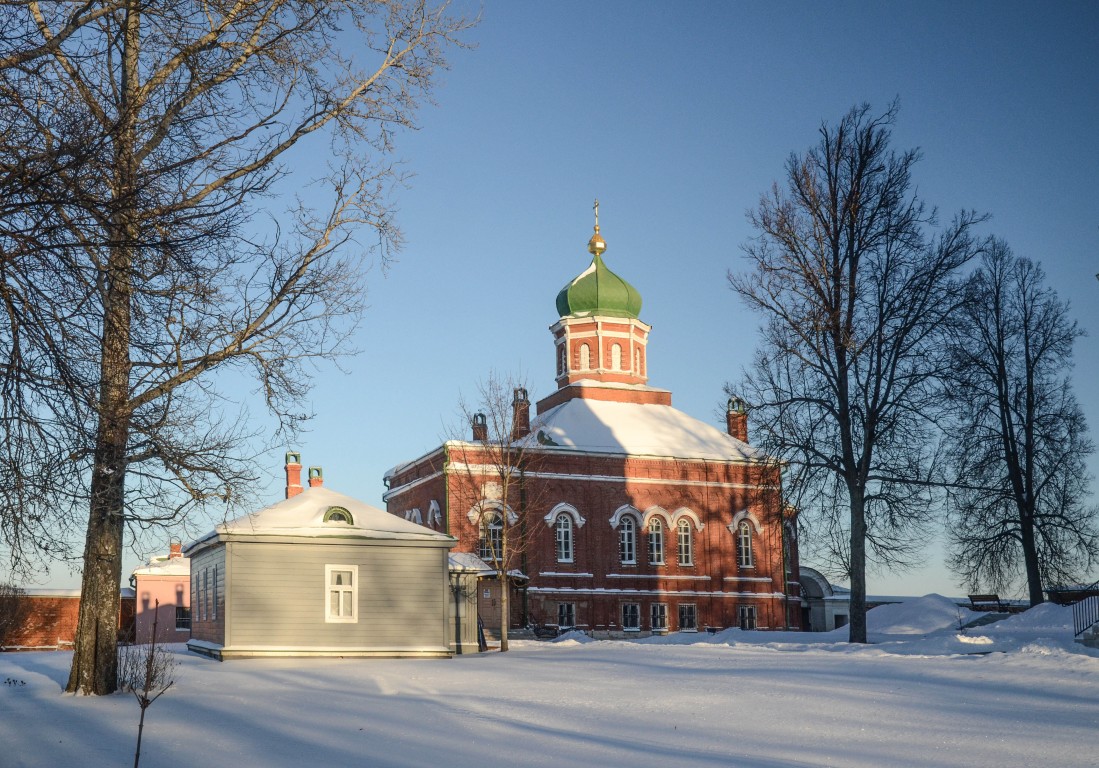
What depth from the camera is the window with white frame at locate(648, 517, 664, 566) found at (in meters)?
45.1

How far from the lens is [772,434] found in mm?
27406

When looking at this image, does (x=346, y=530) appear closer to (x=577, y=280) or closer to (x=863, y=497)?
(x=863, y=497)

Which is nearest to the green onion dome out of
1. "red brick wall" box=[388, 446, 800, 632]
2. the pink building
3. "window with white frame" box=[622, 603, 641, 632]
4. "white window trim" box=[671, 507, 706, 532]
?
"red brick wall" box=[388, 446, 800, 632]

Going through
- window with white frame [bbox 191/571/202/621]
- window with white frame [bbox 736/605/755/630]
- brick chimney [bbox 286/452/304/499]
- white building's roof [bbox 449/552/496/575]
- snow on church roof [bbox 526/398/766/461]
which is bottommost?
window with white frame [bbox 736/605/755/630]

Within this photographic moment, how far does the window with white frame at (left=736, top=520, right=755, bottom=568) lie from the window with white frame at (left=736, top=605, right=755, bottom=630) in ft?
5.47

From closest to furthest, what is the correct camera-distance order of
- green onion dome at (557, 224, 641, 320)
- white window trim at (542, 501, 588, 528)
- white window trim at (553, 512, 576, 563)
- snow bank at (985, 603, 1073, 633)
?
snow bank at (985, 603, 1073, 633), white window trim at (553, 512, 576, 563), white window trim at (542, 501, 588, 528), green onion dome at (557, 224, 641, 320)

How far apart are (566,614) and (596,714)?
2888 centimetres

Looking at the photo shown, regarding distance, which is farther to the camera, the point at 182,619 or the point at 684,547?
the point at 684,547

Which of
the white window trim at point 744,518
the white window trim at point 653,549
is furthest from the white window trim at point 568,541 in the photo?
the white window trim at point 744,518

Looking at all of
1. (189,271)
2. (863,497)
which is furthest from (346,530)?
(189,271)

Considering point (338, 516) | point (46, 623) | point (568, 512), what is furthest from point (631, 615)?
point (46, 623)

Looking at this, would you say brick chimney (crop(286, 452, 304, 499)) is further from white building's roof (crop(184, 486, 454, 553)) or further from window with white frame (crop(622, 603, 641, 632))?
window with white frame (crop(622, 603, 641, 632))

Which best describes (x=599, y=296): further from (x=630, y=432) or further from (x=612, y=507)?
(x=612, y=507)

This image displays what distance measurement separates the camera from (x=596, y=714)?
572 inches
